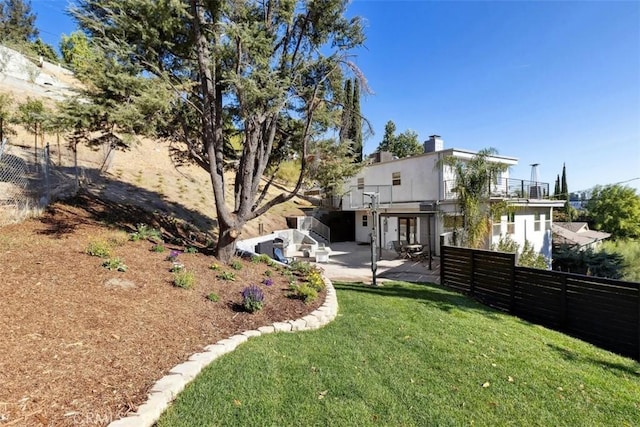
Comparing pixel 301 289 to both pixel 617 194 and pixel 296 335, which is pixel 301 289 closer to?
pixel 296 335

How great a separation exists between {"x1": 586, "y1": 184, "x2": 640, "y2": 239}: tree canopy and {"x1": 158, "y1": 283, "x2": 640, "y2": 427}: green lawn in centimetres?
3527

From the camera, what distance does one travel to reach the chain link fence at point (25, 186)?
235 inches

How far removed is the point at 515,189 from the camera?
14.8 meters

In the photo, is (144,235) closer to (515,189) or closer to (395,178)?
(395,178)

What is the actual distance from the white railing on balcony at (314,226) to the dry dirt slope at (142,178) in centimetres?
113

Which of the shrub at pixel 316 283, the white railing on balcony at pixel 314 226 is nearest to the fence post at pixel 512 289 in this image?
the shrub at pixel 316 283

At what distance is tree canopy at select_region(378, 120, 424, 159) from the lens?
122 ft

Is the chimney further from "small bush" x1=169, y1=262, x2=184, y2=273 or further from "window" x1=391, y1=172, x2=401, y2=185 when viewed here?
"small bush" x1=169, y1=262, x2=184, y2=273

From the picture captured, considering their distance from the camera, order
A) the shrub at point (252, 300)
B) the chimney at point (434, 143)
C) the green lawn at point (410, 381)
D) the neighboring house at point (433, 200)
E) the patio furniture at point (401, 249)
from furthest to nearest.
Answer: the chimney at point (434, 143)
the patio furniture at point (401, 249)
the neighboring house at point (433, 200)
the shrub at point (252, 300)
the green lawn at point (410, 381)

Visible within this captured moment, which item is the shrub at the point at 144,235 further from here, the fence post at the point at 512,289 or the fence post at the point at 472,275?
the fence post at the point at 512,289

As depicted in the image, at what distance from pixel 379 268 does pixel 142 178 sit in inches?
446

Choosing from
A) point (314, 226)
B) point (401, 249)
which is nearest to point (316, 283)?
point (401, 249)

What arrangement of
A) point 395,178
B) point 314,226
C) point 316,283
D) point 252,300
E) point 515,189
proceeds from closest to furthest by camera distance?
point 252,300 < point 316,283 < point 515,189 < point 395,178 < point 314,226

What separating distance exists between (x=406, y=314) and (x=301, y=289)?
2149 millimetres
